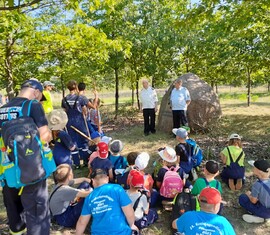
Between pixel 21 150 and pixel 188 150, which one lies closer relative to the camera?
pixel 21 150

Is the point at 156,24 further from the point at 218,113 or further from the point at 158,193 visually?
the point at 158,193

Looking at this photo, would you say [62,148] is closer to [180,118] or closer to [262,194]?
[262,194]

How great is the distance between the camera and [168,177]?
14.0 ft

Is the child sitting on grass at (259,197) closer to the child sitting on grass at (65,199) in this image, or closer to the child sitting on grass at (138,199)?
the child sitting on grass at (138,199)

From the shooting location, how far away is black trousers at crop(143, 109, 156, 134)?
333 inches

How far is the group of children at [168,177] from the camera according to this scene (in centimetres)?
385

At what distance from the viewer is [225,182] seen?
206 inches

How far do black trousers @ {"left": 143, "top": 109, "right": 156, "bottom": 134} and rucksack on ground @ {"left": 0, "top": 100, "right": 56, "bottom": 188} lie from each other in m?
5.77

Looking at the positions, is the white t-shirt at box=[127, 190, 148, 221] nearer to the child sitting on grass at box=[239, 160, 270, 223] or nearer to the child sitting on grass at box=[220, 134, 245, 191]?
the child sitting on grass at box=[239, 160, 270, 223]

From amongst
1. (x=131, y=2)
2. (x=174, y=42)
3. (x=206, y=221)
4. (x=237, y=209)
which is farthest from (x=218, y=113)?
(x=206, y=221)

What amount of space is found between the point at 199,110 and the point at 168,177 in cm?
488

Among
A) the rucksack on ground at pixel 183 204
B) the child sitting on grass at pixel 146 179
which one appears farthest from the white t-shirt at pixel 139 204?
the rucksack on ground at pixel 183 204

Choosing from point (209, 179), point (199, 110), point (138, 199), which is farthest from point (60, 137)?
Result: point (199, 110)

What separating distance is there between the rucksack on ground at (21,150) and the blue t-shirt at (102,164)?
1862 millimetres
